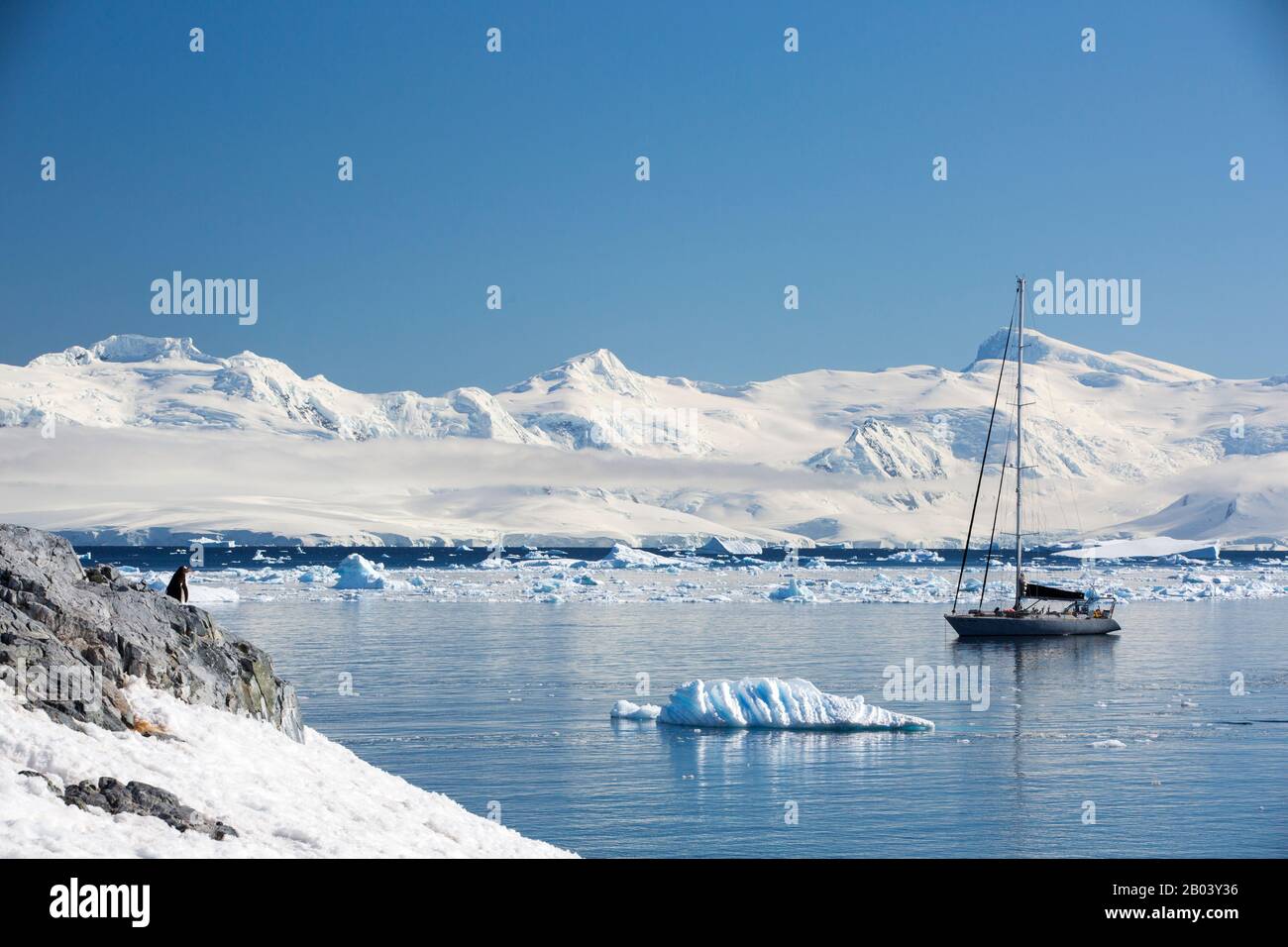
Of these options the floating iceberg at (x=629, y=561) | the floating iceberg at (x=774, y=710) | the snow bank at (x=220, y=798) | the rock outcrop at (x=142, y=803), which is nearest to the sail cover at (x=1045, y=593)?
the floating iceberg at (x=774, y=710)

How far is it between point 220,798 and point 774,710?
65.4 ft

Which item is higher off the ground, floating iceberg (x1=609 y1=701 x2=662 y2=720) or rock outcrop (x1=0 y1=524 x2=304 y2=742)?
rock outcrop (x1=0 y1=524 x2=304 y2=742)

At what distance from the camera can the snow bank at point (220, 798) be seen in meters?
11.5

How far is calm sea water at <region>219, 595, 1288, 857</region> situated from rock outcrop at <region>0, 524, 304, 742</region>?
594 centimetres

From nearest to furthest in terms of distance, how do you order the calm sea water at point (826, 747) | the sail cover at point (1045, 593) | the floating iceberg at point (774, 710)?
the calm sea water at point (826, 747)
the floating iceberg at point (774, 710)
the sail cover at point (1045, 593)

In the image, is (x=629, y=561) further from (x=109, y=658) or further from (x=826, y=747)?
(x=109, y=658)

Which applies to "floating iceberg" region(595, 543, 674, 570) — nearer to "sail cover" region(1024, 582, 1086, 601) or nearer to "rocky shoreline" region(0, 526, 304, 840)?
"sail cover" region(1024, 582, 1086, 601)

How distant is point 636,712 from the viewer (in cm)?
3272

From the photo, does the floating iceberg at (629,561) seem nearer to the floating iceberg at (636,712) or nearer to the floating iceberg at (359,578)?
the floating iceberg at (359,578)

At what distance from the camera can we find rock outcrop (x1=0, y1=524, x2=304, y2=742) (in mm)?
13617

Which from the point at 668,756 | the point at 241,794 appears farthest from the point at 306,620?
the point at 241,794

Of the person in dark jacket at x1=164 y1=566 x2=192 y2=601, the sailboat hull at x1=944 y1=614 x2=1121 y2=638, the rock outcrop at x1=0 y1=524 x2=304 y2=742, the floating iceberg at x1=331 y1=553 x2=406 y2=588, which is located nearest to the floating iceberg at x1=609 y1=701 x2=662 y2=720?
the person in dark jacket at x1=164 y1=566 x2=192 y2=601

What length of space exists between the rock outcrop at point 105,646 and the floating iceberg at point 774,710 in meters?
14.8
